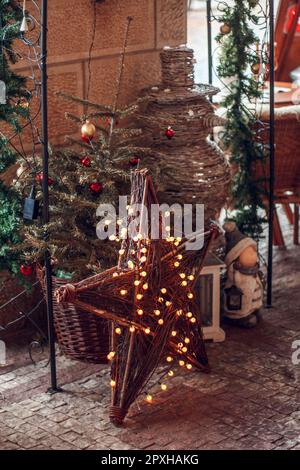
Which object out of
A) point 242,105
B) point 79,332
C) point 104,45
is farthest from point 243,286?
point 104,45

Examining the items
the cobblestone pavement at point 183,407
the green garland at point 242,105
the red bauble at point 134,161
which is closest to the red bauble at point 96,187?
the red bauble at point 134,161

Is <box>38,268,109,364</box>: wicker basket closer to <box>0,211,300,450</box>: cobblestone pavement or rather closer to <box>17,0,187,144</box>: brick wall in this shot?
<box>0,211,300,450</box>: cobblestone pavement

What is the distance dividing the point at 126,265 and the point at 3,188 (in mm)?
711

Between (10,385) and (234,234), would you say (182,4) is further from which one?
(10,385)

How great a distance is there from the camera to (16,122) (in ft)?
11.9

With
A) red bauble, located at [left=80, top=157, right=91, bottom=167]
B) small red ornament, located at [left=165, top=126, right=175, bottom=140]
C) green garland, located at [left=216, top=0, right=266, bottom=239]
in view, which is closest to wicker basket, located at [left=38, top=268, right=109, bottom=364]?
red bauble, located at [left=80, top=157, right=91, bottom=167]

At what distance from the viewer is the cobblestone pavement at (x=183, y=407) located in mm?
3324

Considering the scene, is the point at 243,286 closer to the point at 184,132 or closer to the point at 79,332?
the point at 184,132

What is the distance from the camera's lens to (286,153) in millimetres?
4930

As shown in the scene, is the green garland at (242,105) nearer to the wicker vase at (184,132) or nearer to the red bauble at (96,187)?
the wicker vase at (184,132)

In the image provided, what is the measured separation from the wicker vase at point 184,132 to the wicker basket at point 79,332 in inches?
27.7

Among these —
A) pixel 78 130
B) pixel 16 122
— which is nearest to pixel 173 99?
pixel 78 130

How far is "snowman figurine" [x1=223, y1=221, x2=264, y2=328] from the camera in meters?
4.31

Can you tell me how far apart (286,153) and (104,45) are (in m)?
1.23
